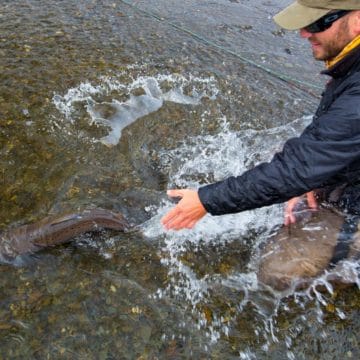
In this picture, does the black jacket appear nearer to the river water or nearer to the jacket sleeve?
the jacket sleeve

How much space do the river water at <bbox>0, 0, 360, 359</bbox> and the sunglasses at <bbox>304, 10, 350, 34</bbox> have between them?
2318 mm

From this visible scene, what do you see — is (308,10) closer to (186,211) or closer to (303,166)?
(303,166)

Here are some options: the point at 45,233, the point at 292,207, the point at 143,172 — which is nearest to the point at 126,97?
the point at 143,172

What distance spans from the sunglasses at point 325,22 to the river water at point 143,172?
2318 mm

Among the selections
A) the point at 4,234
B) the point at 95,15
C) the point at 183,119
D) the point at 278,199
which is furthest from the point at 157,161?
the point at 95,15

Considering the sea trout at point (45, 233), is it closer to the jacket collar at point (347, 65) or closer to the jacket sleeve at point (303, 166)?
the jacket sleeve at point (303, 166)

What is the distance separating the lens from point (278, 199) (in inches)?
131

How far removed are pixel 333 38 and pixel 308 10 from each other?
0.96 feet

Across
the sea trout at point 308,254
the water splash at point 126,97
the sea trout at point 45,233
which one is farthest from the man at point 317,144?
the water splash at point 126,97

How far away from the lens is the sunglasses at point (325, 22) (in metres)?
3.11

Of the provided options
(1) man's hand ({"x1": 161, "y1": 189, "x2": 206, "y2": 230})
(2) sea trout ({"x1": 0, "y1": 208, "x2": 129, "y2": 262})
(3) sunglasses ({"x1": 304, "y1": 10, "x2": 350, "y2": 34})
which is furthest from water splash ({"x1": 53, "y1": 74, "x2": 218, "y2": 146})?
(3) sunglasses ({"x1": 304, "y1": 10, "x2": 350, "y2": 34})

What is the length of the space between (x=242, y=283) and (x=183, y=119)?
2920 mm

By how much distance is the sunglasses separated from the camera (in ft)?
10.2

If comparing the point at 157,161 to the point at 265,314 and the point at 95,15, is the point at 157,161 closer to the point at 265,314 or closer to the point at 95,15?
the point at 265,314
